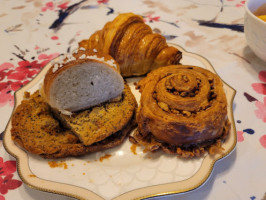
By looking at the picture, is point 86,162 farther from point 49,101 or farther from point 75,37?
point 75,37

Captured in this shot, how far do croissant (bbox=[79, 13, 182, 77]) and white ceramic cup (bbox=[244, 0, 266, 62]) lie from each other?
0.63 m

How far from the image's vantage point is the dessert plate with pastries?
4.46 feet

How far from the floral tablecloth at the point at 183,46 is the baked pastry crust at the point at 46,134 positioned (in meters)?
0.24

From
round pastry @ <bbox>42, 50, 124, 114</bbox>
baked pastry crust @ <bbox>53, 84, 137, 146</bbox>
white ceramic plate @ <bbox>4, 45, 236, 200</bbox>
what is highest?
round pastry @ <bbox>42, 50, 124, 114</bbox>

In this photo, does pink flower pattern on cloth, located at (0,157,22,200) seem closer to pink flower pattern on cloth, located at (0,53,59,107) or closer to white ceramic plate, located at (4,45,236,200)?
white ceramic plate, located at (4,45,236,200)

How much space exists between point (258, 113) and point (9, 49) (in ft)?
8.16

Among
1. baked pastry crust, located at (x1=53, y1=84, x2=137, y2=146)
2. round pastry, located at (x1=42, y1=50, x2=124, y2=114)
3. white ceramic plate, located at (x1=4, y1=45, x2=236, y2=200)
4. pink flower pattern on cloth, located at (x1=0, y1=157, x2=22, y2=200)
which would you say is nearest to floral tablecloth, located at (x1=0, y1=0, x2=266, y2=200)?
pink flower pattern on cloth, located at (x1=0, y1=157, x2=22, y2=200)

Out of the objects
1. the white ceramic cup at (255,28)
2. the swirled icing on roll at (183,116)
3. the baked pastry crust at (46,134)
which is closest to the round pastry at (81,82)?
the baked pastry crust at (46,134)

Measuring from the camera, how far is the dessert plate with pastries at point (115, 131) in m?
1.36

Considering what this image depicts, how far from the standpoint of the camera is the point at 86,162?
1.49m

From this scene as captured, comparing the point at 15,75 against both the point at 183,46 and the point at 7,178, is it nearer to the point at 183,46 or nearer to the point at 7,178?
the point at 7,178

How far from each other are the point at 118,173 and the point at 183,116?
507 mm

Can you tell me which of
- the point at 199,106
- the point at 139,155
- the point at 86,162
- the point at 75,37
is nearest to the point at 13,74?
the point at 75,37

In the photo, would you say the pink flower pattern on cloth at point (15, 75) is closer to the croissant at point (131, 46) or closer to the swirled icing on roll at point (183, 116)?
the croissant at point (131, 46)
